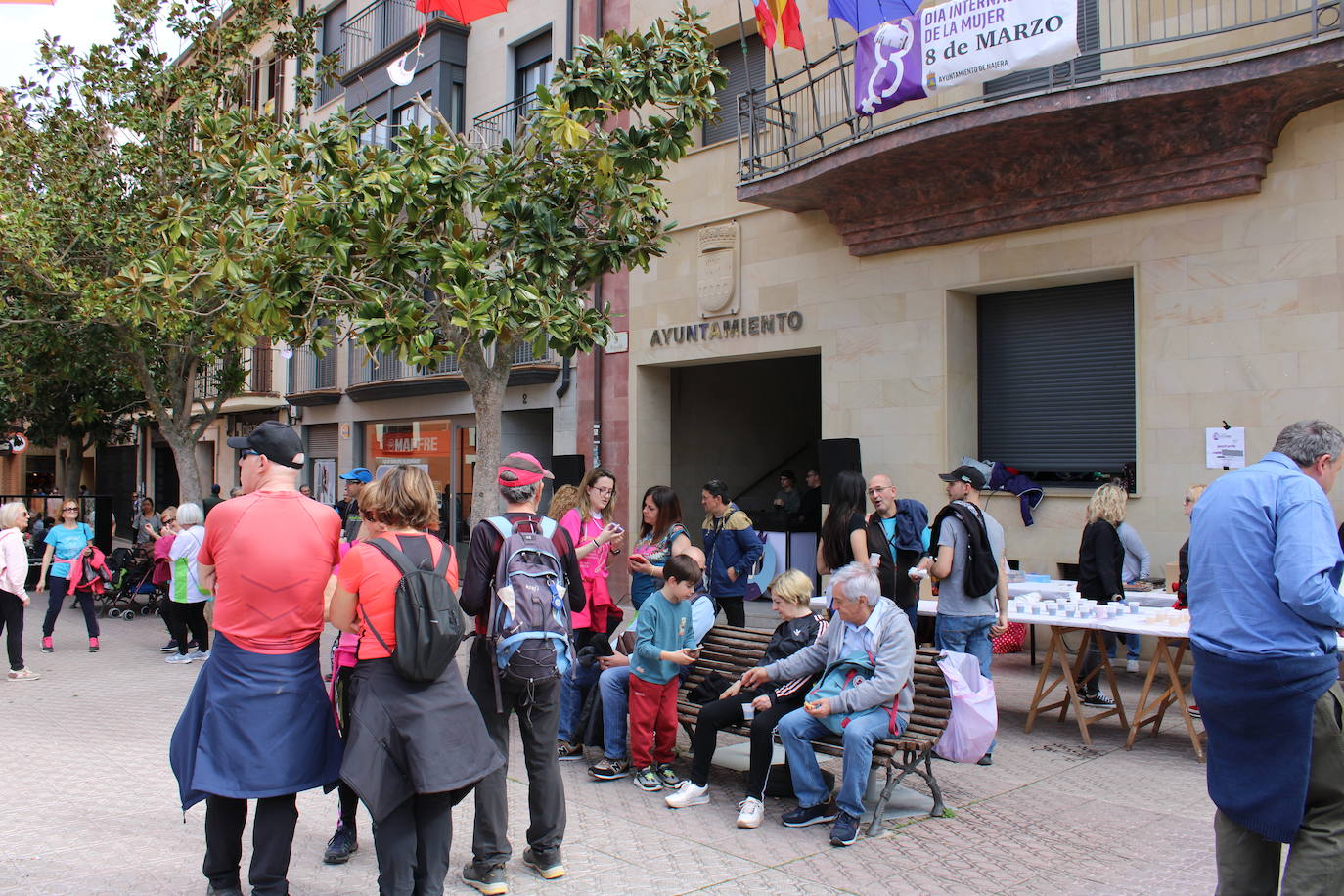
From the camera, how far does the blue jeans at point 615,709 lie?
6.50m

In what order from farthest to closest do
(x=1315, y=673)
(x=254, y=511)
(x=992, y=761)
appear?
(x=992, y=761) → (x=254, y=511) → (x=1315, y=673)

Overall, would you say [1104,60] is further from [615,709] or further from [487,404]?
[615,709]

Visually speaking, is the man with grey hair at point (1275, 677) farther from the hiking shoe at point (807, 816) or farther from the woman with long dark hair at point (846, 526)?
the woman with long dark hair at point (846, 526)

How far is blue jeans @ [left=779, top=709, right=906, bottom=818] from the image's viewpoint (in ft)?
17.5

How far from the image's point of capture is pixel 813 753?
556 cm

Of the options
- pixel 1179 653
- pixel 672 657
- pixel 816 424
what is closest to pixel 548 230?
pixel 672 657

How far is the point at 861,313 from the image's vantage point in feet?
41.0

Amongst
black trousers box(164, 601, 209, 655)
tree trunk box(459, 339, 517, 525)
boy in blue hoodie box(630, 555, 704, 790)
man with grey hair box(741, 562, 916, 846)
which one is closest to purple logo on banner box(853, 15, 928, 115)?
tree trunk box(459, 339, 517, 525)

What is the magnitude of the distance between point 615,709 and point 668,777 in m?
0.55

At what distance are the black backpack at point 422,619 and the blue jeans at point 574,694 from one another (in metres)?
2.83

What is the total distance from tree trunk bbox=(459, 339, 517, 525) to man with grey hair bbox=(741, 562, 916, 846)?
13.3ft

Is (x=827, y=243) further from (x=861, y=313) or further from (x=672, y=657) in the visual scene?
(x=672, y=657)

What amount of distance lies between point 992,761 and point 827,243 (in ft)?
24.4

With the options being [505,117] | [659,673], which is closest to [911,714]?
[659,673]
